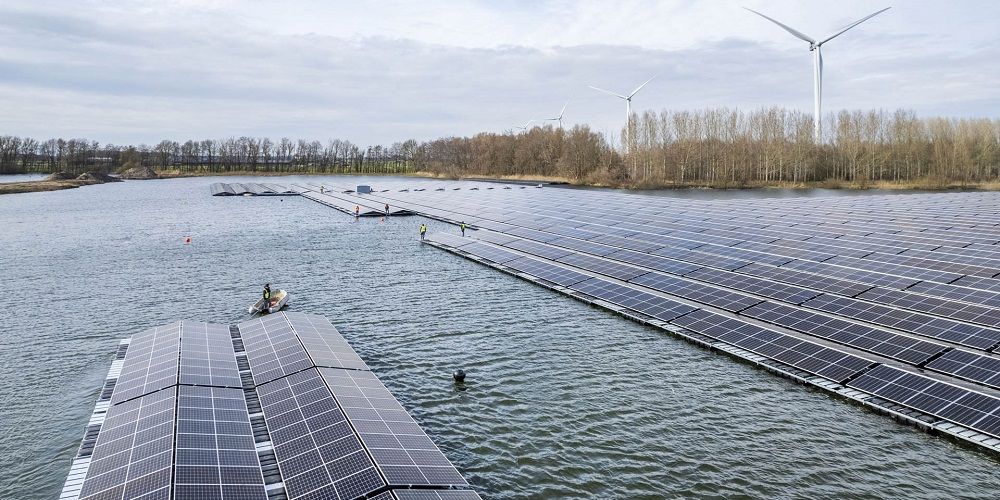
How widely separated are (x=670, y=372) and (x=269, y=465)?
1667 centimetres

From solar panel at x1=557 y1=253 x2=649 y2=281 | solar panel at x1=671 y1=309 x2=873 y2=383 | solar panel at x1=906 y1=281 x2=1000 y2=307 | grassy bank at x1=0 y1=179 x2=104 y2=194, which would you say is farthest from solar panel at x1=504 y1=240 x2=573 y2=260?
grassy bank at x1=0 y1=179 x2=104 y2=194

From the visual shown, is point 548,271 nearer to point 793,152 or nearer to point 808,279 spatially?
point 808,279

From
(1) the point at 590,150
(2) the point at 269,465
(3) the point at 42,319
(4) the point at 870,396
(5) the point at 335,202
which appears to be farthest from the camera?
(1) the point at 590,150

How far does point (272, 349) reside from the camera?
91.0ft

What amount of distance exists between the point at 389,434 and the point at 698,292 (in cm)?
2411

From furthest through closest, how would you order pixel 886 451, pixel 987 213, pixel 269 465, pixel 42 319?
pixel 987 213 → pixel 42 319 → pixel 886 451 → pixel 269 465

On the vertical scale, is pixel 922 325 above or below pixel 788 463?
above

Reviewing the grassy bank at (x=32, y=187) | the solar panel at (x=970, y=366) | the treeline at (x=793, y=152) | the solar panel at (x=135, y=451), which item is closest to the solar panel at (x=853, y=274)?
the solar panel at (x=970, y=366)

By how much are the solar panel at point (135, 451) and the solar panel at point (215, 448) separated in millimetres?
345

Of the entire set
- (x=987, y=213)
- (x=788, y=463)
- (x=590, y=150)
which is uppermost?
(x=590, y=150)

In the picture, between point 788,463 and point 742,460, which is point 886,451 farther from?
point 742,460

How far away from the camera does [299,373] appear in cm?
2444

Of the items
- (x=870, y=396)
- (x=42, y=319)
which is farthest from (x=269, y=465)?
(x=42, y=319)

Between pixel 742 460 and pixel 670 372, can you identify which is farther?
pixel 670 372
